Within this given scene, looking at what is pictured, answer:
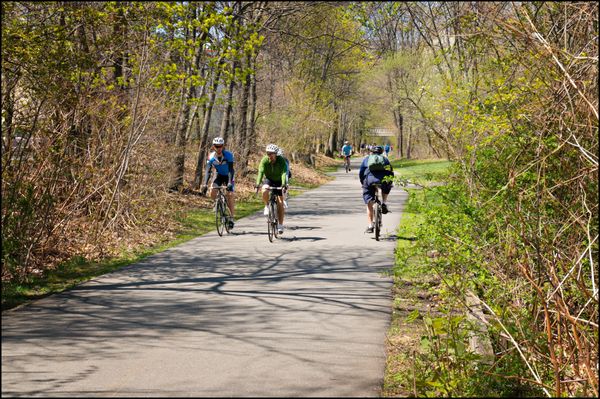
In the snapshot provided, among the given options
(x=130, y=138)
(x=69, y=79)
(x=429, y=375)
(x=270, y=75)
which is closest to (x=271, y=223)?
(x=130, y=138)

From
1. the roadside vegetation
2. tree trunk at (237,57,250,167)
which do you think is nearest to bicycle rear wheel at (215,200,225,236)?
the roadside vegetation

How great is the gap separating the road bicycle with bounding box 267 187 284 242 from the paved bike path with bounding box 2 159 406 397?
167 centimetres

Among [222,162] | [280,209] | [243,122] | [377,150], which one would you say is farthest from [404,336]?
[243,122]

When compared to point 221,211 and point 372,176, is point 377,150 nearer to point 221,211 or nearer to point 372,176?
point 372,176

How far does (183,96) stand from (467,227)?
12565mm

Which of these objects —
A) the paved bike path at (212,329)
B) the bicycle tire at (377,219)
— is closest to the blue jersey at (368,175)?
the bicycle tire at (377,219)

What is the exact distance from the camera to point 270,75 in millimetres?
43406

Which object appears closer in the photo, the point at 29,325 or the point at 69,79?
the point at 29,325

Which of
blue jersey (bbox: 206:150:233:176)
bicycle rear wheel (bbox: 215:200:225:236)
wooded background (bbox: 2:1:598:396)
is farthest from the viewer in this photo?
blue jersey (bbox: 206:150:233:176)

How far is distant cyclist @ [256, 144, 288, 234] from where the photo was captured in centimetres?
1553

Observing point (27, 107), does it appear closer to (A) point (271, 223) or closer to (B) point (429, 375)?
(A) point (271, 223)

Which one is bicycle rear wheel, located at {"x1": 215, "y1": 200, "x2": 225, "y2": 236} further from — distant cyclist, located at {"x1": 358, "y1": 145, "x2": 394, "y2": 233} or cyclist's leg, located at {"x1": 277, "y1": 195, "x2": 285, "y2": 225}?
distant cyclist, located at {"x1": 358, "y1": 145, "x2": 394, "y2": 233}

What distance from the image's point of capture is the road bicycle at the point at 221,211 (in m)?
15.8

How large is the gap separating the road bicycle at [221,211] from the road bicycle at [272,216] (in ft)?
3.31
